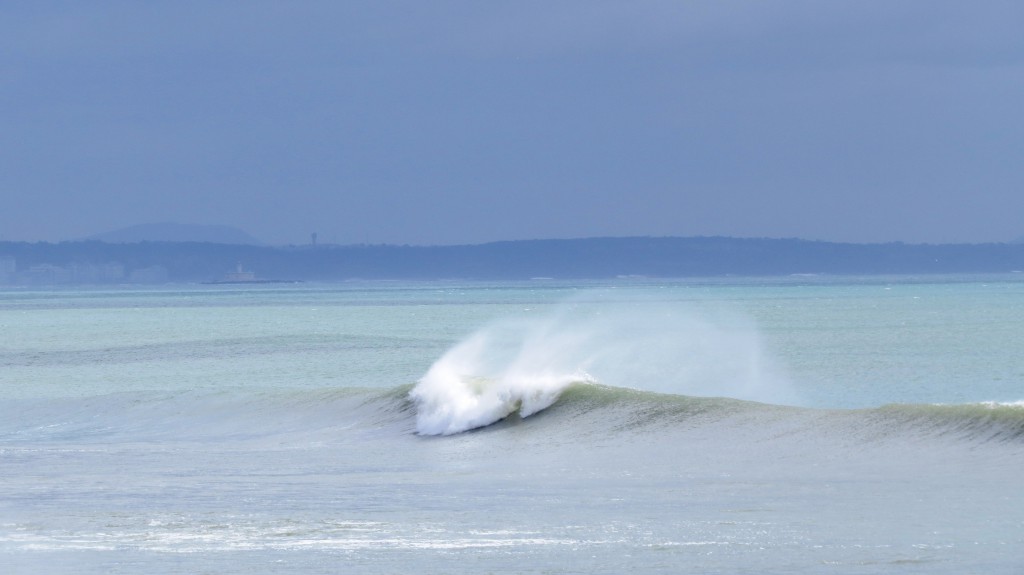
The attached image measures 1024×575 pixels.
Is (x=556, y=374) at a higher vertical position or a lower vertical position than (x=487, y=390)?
higher

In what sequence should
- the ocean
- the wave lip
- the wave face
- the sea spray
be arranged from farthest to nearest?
1. the sea spray
2. the wave lip
3. the wave face
4. the ocean

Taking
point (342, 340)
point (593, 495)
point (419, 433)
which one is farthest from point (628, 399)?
point (342, 340)

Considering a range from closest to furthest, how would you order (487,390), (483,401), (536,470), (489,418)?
(536,470) → (489,418) → (483,401) → (487,390)

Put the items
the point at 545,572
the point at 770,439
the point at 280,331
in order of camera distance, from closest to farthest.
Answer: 1. the point at 545,572
2. the point at 770,439
3. the point at 280,331

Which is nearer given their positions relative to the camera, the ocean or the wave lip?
the ocean

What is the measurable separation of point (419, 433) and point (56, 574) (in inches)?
484

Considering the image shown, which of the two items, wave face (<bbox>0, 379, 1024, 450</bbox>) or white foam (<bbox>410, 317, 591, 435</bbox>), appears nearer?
wave face (<bbox>0, 379, 1024, 450</bbox>)

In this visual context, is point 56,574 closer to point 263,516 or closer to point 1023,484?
point 263,516

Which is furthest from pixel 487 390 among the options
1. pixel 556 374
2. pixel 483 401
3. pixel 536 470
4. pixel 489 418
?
pixel 536 470

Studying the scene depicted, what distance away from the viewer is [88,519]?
45.7ft

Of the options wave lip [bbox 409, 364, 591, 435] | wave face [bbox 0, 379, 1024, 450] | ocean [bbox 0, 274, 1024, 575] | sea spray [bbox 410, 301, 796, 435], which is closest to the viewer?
ocean [bbox 0, 274, 1024, 575]

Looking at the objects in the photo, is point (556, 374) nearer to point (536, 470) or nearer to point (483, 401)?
point (483, 401)

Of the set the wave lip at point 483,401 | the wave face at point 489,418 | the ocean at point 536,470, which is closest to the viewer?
the ocean at point 536,470

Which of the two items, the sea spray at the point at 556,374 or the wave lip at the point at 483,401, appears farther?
the sea spray at the point at 556,374
